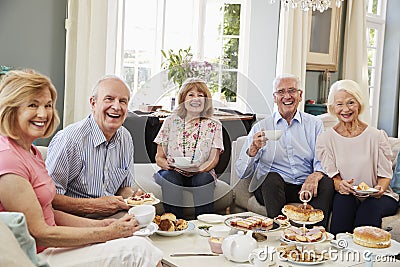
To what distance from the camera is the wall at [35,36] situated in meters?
3.42

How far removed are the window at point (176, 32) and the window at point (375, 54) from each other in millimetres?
2131

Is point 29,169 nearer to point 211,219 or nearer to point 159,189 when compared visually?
point 211,219

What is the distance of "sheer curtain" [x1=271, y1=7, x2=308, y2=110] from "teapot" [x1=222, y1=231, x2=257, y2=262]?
3.24m

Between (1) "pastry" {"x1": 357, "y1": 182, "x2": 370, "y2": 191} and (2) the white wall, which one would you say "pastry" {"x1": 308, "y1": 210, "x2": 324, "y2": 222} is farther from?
(2) the white wall

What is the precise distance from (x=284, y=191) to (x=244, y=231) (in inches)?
33.1

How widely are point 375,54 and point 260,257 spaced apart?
5274 millimetres

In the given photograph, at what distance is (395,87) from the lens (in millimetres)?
6430

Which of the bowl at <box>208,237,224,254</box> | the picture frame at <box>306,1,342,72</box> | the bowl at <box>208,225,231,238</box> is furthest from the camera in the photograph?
the picture frame at <box>306,1,342,72</box>

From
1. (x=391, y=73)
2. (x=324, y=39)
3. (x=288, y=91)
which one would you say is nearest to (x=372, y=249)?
(x=288, y=91)

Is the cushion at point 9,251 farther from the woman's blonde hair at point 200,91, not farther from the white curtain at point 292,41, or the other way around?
the white curtain at point 292,41

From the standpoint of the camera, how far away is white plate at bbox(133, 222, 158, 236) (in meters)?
1.99

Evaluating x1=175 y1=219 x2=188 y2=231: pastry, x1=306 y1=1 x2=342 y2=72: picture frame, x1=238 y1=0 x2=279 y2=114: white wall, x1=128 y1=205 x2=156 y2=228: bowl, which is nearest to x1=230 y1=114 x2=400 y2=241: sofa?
x1=175 y1=219 x2=188 y2=231: pastry

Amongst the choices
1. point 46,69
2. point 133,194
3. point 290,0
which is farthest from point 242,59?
point 133,194

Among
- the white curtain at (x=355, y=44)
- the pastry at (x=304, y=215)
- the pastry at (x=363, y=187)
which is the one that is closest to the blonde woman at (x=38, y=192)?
the pastry at (x=304, y=215)
